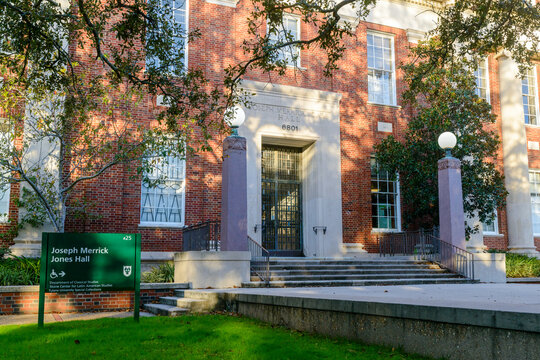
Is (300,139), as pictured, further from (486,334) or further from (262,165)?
(486,334)

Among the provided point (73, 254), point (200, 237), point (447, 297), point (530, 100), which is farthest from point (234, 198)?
point (530, 100)

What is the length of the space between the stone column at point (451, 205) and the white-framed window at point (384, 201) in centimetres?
403

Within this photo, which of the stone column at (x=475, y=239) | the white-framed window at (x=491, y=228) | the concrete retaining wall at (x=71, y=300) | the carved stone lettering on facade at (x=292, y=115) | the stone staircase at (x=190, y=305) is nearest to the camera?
the stone staircase at (x=190, y=305)

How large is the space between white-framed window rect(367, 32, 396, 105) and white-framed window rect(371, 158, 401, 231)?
8.86 feet

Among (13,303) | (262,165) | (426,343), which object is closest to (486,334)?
(426,343)

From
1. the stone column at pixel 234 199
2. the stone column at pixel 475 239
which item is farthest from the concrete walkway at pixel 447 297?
the stone column at pixel 475 239

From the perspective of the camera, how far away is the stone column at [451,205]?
51.1 ft

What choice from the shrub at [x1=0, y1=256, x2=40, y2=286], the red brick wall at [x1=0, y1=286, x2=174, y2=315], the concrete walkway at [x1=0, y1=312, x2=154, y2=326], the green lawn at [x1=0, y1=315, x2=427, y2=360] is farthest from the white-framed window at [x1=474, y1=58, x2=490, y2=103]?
the shrub at [x1=0, y1=256, x2=40, y2=286]

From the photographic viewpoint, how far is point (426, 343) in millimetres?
5016

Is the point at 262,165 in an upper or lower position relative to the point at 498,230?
upper

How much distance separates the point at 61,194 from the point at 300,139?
8515mm

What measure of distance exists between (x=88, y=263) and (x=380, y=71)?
1587cm

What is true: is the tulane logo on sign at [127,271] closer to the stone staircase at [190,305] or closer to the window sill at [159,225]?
the stone staircase at [190,305]

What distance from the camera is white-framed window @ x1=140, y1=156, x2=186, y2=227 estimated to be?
54.0 feet
